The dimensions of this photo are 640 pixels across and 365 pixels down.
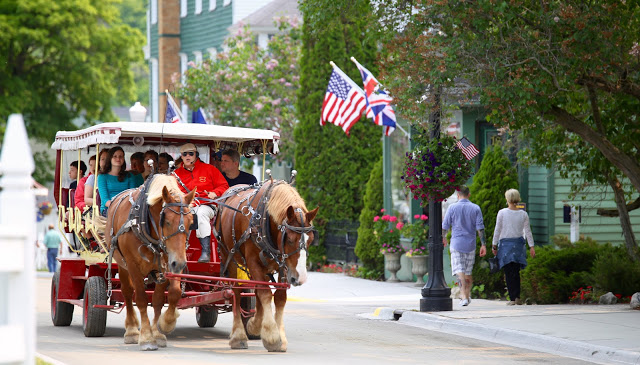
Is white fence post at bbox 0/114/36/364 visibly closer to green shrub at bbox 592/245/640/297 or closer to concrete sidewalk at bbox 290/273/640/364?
concrete sidewalk at bbox 290/273/640/364

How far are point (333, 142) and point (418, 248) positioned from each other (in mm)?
5475

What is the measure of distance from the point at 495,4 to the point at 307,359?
18.0ft

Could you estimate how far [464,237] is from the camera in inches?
617

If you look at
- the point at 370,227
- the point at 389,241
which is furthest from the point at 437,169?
the point at 370,227

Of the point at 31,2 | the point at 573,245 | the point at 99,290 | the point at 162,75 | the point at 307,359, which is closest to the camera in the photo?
the point at 307,359

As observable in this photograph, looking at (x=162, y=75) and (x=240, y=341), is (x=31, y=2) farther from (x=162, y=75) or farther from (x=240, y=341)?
(x=240, y=341)

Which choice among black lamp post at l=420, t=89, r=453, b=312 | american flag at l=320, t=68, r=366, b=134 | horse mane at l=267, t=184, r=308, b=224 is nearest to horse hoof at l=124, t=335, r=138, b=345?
horse mane at l=267, t=184, r=308, b=224

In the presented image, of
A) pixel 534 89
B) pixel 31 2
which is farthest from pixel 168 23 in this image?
pixel 534 89

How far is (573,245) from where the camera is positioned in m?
17.3

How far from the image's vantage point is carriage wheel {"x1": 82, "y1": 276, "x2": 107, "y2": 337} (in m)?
12.1

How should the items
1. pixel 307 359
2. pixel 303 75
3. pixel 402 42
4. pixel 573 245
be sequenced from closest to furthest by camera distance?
pixel 307 359 → pixel 402 42 → pixel 573 245 → pixel 303 75

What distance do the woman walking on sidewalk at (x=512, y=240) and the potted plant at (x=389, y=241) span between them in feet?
19.2

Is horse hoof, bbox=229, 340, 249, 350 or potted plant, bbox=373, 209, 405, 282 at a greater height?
potted plant, bbox=373, 209, 405, 282

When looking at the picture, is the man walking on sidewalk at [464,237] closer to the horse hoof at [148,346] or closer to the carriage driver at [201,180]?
the carriage driver at [201,180]
